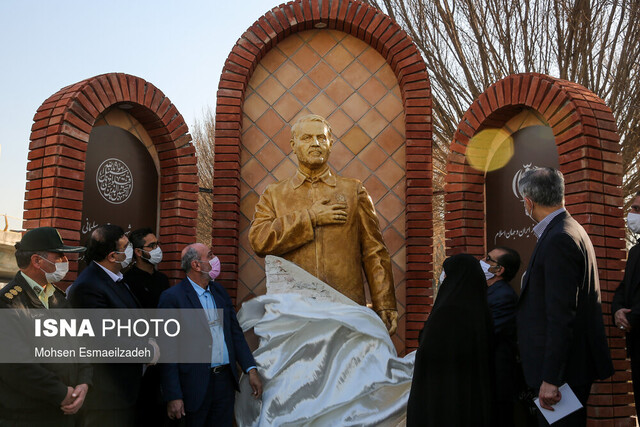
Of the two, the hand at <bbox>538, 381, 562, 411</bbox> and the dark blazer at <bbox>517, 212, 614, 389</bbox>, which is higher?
the dark blazer at <bbox>517, 212, 614, 389</bbox>

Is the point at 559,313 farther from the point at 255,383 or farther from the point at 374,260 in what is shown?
the point at 255,383

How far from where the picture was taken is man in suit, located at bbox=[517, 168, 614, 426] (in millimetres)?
3219

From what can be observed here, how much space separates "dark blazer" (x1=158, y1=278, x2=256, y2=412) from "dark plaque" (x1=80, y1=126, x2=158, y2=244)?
1.47 metres

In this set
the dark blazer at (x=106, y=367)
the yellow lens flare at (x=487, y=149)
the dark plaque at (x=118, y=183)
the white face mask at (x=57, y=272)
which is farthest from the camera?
the yellow lens flare at (x=487, y=149)

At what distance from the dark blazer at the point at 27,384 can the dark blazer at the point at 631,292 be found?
375 cm

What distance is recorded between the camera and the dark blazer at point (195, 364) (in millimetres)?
4332

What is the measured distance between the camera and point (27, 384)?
3.48 meters

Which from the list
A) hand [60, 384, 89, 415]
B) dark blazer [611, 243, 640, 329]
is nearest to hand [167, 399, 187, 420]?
hand [60, 384, 89, 415]

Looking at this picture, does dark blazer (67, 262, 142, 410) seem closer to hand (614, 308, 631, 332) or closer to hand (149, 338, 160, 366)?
hand (149, 338, 160, 366)

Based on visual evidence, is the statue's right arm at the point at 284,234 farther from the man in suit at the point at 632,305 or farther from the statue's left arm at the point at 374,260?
the man in suit at the point at 632,305

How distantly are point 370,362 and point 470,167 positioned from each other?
2564 millimetres

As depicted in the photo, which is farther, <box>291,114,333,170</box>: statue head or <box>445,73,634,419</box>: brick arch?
<box>291,114,333,170</box>: statue head

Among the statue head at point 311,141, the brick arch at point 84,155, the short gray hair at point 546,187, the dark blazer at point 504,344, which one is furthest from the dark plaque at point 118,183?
the short gray hair at point 546,187

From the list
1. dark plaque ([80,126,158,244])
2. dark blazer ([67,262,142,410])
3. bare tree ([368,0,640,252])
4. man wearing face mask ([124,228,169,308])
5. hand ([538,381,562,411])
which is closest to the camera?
hand ([538,381,562,411])
